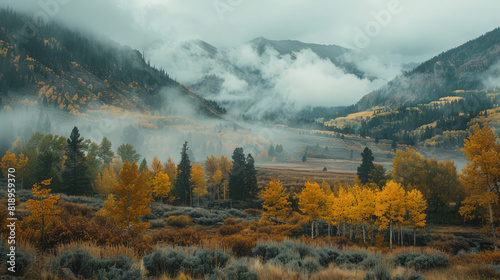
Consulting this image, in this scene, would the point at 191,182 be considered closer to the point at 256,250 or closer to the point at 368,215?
the point at 368,215

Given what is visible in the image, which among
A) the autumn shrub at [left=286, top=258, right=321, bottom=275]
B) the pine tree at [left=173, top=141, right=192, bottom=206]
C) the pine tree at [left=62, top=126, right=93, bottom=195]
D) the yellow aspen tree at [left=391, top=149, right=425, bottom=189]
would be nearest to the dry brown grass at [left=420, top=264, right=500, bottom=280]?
the autumn shrub at [left=286, top=258, right=321, bottom=275]

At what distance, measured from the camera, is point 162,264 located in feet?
26.5

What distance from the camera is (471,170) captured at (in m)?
31.4

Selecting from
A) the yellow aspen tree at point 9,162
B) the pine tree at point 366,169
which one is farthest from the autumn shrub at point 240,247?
the pine tree at point 366,169

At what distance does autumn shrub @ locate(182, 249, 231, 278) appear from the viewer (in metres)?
7.75

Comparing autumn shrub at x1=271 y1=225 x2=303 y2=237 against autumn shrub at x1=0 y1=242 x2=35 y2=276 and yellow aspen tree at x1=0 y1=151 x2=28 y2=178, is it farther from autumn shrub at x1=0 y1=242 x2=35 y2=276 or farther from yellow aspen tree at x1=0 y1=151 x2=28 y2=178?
yellow aspen tree at x1=0 y1=151 x2=28 y2=178

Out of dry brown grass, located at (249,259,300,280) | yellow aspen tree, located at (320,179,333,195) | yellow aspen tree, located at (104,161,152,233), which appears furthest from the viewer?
yellow aspen tree, located at (320,179,333,195)

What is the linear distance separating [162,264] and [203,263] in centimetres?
123

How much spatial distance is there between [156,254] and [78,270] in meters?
2.01

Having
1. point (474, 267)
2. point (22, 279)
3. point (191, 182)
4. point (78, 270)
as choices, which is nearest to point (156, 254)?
point (78, 270)

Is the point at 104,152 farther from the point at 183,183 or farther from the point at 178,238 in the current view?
the point at 178,238

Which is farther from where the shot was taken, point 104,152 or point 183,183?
point 104,152

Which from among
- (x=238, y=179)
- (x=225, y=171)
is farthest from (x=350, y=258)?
(x=225, y=171)

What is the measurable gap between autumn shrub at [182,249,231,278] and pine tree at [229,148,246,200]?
67.6m
